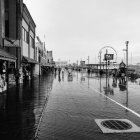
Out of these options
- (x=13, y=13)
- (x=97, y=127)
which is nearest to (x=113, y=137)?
(x=97, y=127)

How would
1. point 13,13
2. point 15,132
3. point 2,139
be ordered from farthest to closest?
point 13,13 → point 15,132 → point 2,139

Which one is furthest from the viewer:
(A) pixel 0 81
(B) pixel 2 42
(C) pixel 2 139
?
(B) pixel 2 42

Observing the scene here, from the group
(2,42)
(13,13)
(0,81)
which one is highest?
(13,13)

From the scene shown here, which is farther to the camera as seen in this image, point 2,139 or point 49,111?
point 49,111

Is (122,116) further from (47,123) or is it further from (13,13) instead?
(13,13)

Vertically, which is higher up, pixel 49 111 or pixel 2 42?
pixel 2 42

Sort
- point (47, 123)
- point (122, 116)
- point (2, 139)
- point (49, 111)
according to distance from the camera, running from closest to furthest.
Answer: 1. point (2, 139)
2. point (47, 123)
3. point (122, 116)
4. point (49, 111)

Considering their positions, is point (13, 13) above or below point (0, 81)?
above

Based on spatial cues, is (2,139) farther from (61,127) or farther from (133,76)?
(133,76)

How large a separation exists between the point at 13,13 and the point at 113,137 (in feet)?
72.9

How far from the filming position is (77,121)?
7656 mm

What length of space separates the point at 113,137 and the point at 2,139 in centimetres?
317

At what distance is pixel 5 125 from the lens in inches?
280

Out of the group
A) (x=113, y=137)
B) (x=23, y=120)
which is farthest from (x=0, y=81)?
(x=113, y=137)
